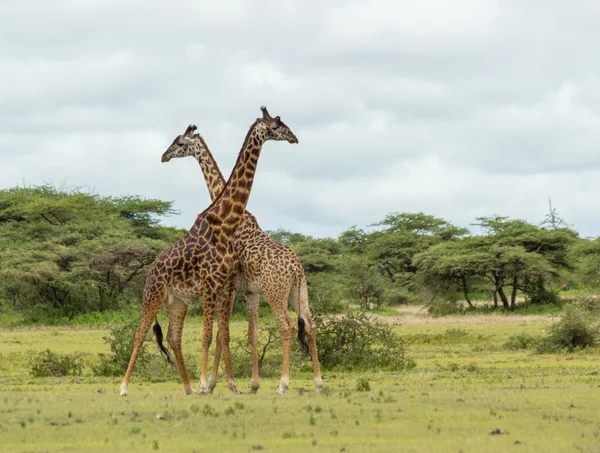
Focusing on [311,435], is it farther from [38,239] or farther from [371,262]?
[371,262]

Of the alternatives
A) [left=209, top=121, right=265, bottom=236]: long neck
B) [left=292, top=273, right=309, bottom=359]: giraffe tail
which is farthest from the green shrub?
[left=209, top=121, right=265, bottom=236]: long neck

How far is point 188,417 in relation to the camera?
10.6 m

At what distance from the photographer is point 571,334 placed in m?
23.2

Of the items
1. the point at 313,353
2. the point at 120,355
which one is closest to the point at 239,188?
the point at 313,353

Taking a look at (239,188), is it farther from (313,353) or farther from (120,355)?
(120,355)

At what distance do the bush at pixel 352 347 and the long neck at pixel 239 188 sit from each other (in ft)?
20.4

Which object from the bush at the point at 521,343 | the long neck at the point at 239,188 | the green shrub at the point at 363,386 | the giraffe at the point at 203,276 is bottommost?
the green shrub at the point at 363,386

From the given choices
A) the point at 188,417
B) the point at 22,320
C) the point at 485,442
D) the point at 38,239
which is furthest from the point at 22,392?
the point at 38,239

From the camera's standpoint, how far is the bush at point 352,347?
64.9ft

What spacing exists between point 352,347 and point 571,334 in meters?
6.38

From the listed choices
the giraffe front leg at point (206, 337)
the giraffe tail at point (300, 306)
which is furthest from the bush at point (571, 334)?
the giraffe front leg at point (206, 337)

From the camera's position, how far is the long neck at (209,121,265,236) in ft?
45.0

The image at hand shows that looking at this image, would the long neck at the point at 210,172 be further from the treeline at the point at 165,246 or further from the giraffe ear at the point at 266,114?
the treeline at the point at 165,246

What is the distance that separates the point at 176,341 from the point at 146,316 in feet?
2.35
